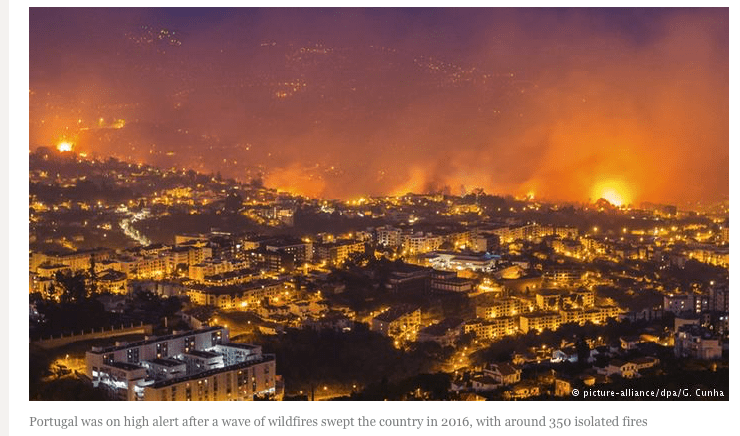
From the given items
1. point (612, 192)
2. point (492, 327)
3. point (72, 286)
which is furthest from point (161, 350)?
point (612, 192)

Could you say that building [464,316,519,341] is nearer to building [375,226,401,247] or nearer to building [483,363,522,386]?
building [483,363,522,386]

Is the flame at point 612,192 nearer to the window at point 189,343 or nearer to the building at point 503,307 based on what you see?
the building at point 503,307

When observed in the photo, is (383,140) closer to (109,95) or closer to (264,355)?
(109,95)

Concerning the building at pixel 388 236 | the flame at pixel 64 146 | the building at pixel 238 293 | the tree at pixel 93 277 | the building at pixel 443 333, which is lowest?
the building at pixel 443 333

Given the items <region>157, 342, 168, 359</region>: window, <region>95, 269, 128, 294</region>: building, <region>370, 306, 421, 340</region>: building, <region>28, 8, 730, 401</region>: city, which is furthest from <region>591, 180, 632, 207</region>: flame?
<region>157, 342, 168, 359</region>: window

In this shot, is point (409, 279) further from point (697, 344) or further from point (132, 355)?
point (132, 355)

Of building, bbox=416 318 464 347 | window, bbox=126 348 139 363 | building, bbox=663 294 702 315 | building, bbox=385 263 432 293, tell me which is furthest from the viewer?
building, bbox=385 263 432 293

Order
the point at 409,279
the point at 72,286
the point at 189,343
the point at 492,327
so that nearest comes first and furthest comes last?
the point at 189,343 → the point at 492,327 → the point at 72,286 → the point at 409,279

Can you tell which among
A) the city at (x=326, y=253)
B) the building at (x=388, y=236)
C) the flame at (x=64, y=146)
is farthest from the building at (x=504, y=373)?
the flame at (x=64, y=146)
